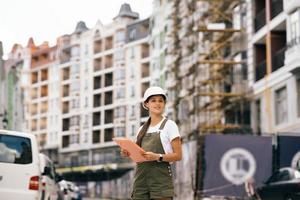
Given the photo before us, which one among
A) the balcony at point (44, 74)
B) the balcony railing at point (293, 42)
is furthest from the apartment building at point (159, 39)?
the balcony railing at point (293, 42)

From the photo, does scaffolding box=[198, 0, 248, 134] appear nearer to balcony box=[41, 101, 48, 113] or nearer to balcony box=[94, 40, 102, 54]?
balcony box=[94, 40, 102, 54]

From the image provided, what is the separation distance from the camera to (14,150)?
11.4 metres

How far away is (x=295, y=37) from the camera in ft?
95.3

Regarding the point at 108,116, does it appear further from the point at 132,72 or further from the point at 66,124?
the point at 66,124

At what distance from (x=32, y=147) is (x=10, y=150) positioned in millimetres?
359

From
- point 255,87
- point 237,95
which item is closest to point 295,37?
point 255,87

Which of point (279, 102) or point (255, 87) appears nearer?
point (279, 102)

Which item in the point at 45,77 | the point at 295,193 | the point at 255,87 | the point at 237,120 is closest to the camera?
the point at 295,193

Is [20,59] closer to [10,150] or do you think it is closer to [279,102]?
[279,102]

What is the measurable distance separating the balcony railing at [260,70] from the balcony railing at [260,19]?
185 centimetres

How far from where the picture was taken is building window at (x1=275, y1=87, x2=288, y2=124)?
101ft

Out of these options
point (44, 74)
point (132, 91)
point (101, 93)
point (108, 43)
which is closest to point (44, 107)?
point (44, 74)

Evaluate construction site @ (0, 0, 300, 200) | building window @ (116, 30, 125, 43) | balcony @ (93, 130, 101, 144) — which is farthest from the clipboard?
building window @ (116, 30, 125, 43)

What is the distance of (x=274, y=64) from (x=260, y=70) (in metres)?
1.86
